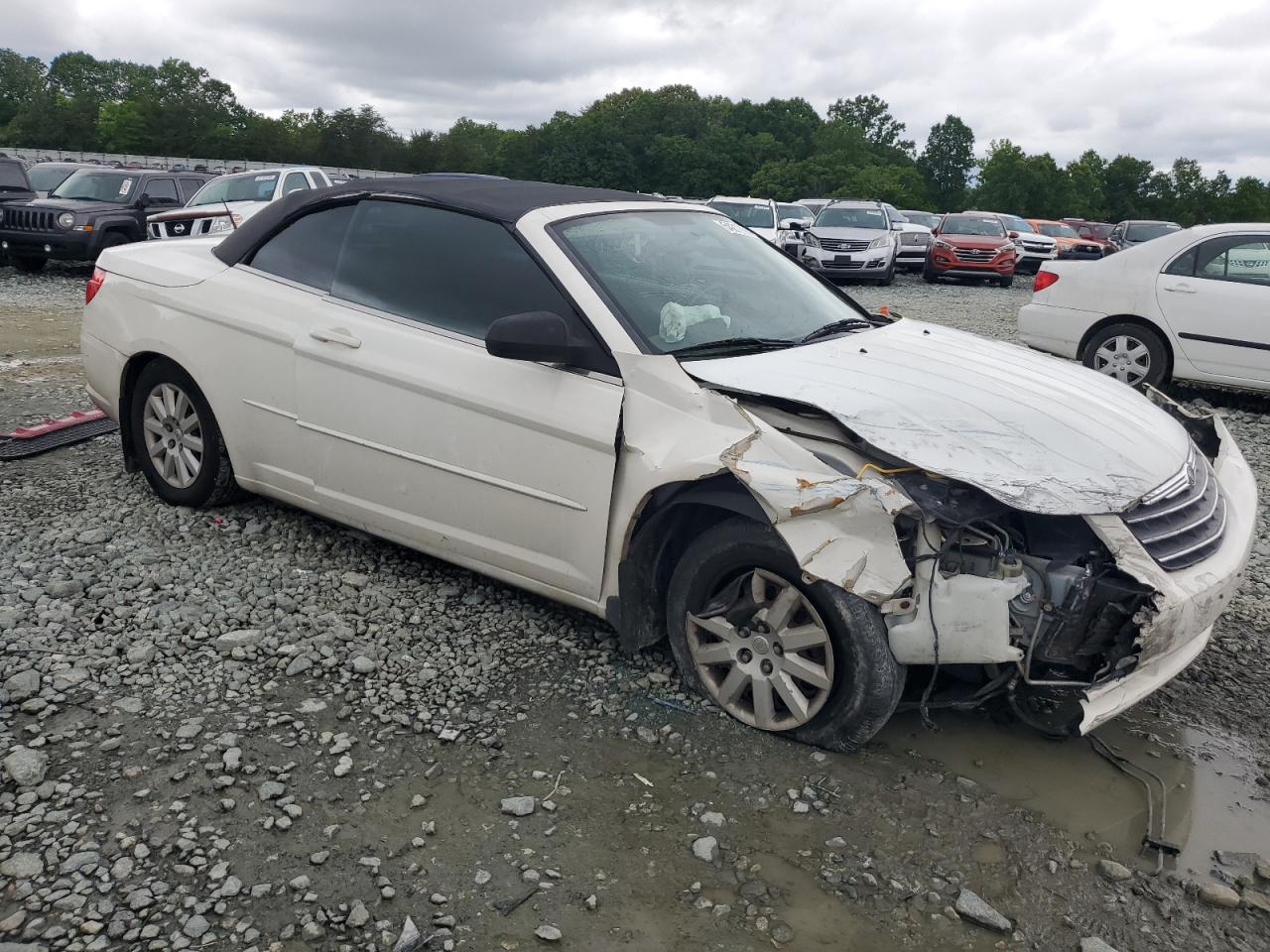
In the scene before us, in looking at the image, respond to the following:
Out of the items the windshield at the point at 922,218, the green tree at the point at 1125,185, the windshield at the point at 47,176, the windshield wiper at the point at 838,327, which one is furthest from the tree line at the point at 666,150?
the windshield wiper at the point at 838,327

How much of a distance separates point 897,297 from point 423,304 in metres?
15.6

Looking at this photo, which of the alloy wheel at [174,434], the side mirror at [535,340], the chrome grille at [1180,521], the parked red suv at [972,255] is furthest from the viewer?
the parked red suv at [972,255]

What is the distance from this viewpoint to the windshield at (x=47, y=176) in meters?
20.6

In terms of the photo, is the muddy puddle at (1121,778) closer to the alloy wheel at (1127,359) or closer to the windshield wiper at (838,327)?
the windshield wiper at (838,327)

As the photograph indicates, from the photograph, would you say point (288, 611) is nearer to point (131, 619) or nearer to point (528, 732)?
point (131, 619)

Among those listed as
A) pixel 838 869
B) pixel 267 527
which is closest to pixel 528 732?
pixel 838 869

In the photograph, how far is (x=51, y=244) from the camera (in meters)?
15.3

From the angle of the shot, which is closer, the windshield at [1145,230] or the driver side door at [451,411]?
the driver side door at [451,411]

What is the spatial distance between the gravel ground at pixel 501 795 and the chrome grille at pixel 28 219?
13.2m

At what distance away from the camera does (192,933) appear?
7.94 ft

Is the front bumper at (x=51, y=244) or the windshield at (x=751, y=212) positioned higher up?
the windshield at (x=751, y=212)

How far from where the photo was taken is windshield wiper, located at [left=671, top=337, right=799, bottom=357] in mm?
3570

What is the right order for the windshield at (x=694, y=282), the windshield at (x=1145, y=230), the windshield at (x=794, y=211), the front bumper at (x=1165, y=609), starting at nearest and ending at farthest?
the front bumper at (x=1165, y=609), the windshield at (x=694, y=282), the windshield at (x=794, y=211), the windshield at (x=1145, y=230)

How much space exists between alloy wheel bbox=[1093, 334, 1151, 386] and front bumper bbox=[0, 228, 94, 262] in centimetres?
1400
